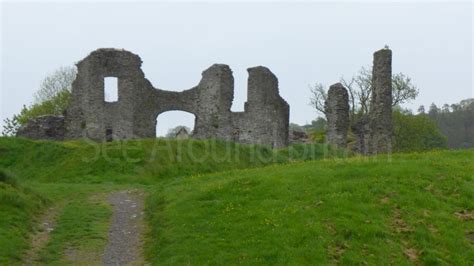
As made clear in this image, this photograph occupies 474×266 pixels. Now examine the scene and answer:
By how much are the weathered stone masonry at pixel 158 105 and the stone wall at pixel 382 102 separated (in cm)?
821

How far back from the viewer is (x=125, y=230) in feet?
69.5

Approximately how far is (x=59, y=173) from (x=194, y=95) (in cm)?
2026

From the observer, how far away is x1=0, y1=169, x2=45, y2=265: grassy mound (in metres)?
17.8

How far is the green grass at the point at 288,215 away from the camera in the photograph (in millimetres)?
17281

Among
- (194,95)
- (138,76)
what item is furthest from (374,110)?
(138,76)

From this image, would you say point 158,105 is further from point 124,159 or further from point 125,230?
point 125,230

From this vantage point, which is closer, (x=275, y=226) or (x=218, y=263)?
(x=218, y=263)

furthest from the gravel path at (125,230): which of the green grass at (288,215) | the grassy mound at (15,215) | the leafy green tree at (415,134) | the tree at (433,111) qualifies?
the tree at (433,111)

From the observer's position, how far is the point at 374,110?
45.1 metres

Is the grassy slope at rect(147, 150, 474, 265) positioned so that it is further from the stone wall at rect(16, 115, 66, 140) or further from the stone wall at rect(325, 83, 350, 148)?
the stone wall at rect(16, 115, 66, 140)

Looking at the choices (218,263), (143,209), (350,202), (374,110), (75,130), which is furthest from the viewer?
(75,130)

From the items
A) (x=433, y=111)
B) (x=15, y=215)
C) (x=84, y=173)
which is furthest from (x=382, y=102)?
(x=433, y=111)

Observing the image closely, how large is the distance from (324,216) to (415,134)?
61.8 meters

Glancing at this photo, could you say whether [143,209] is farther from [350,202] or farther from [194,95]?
[194,95]
